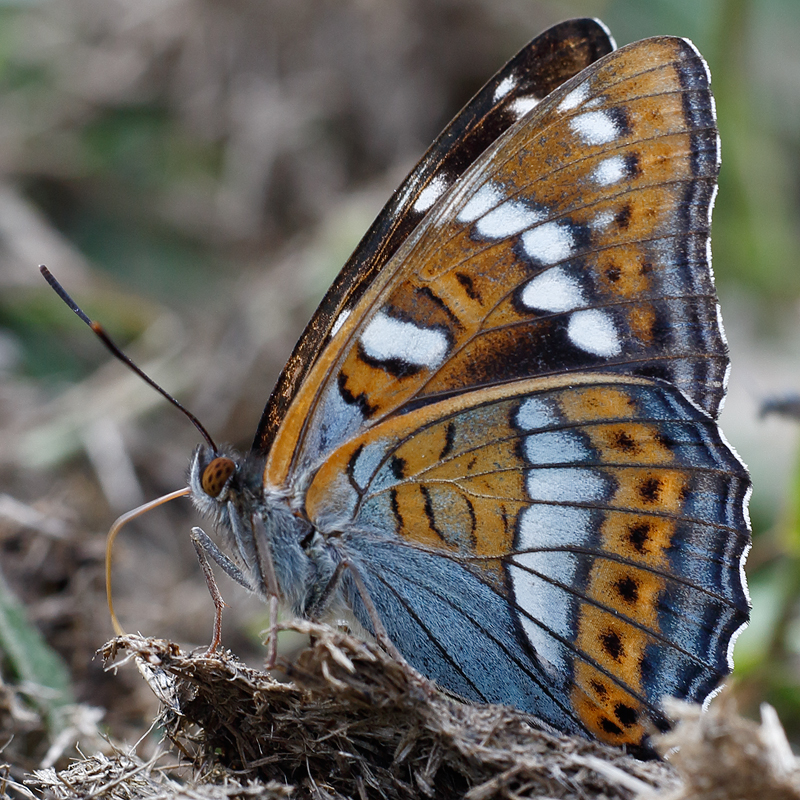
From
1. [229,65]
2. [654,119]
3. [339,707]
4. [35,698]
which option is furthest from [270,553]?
[229,65]

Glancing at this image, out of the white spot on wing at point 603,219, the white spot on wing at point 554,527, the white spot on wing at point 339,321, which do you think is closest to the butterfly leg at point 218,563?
the white spot on wing at point 339,321

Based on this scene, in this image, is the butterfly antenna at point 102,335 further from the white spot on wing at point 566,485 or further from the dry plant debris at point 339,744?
the white spot on wing at point 566,485

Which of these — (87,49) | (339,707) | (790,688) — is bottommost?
(790,688)

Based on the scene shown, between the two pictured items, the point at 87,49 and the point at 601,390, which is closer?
the point at 601,390

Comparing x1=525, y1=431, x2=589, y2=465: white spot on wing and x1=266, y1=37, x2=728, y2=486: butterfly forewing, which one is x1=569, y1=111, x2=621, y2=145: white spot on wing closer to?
x1=266, y1=37, x2=728, y2=486: butterfly forewing

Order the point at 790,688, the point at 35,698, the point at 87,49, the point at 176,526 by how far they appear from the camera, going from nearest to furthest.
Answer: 1. the point at 35,698
2. the point at 790,688
3. the point at 176,526
4. the point at 87,49

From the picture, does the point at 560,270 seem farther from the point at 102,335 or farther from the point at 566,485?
the point at 102,335

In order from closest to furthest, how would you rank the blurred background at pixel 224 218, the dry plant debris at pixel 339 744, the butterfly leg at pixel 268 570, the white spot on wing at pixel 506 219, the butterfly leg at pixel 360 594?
the dry plant debris at pixel 339 744 < the butterfly leg at pixel 268 570 < the butterfly leg at pixel 360 594 < the white spot on wing at pixel 506 219 < the blurred background at pixel 224 218

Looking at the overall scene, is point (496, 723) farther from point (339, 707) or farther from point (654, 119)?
point (654, 119)
